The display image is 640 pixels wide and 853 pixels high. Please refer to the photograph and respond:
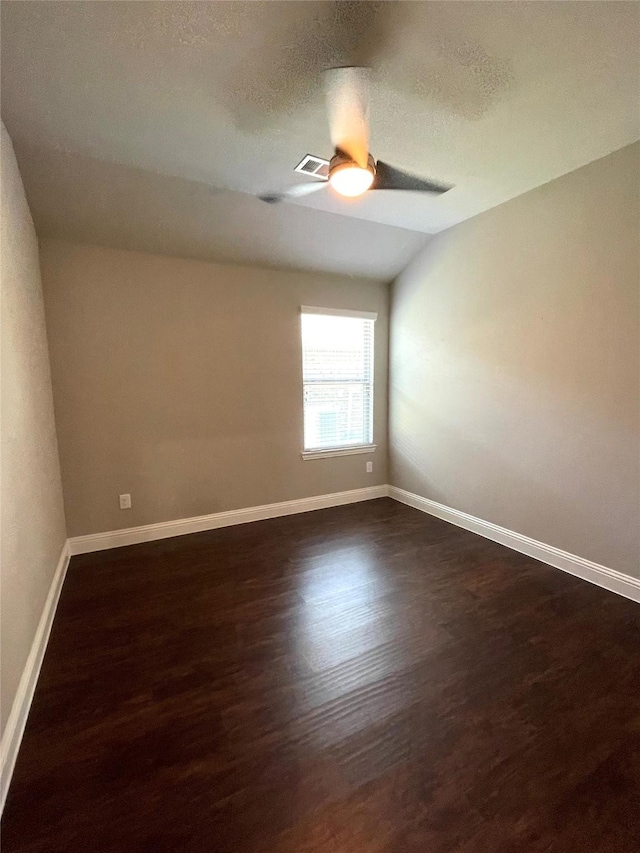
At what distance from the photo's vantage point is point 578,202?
2.49 metres

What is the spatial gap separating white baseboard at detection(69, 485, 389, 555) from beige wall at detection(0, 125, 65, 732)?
503 millimetres

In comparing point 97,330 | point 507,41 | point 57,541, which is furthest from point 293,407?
point 507,41

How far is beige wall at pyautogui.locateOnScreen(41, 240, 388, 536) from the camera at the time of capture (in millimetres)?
2980

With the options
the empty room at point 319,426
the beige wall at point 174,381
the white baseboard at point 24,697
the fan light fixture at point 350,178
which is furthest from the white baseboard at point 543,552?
the white baseboard at point 24,697

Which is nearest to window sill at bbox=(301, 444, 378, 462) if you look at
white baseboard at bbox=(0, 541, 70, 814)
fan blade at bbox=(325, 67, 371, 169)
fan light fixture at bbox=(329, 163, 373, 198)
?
white baseboard at bbox=(0, 541, 70, 814)

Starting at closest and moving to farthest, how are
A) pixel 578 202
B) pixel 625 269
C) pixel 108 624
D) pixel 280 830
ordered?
pixel 280 830
pixel 108 624
pixel 625 269
pixel 578 202

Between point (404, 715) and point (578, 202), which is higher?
point (578, 202)

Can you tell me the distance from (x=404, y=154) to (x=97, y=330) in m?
2.56

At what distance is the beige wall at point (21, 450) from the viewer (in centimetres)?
149

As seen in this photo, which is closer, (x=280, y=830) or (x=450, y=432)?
(x=280, y=830)

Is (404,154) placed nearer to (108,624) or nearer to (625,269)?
(625,269)

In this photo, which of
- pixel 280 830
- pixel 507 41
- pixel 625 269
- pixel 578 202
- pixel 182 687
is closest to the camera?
pixel 280 830

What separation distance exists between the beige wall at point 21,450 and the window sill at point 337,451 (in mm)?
2201

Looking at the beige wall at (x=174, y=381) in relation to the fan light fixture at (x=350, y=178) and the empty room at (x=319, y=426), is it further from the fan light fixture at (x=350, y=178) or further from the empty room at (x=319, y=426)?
the fan light fixture at (x=350, y=178)
